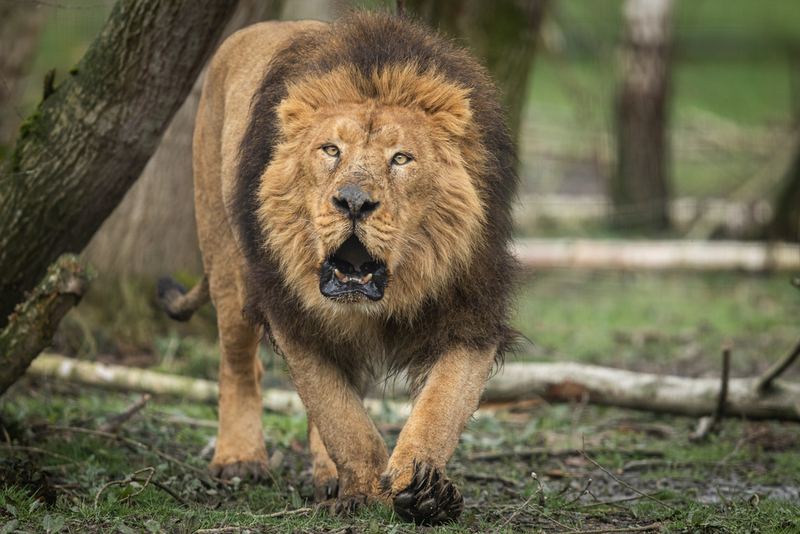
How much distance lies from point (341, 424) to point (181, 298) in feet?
6.05

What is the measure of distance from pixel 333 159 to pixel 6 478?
1.91 meters

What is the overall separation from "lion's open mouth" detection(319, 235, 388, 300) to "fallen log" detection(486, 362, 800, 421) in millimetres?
3042

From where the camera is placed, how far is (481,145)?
3561 millimetres

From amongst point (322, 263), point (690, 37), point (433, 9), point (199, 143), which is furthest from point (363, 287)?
point (690, 37)

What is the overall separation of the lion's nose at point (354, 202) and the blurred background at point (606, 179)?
1157 mm

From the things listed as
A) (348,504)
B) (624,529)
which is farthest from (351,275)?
(624,529)

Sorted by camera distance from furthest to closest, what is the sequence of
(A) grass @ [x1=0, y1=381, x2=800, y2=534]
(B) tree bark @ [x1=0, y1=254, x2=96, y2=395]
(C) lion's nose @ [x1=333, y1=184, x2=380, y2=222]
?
(B) tree bark @ [x1=0, y1=254, x2=96, y2=395] < (A) grass @ [x1=0, y1=381, x2=800, y2=534] < (C) lion's nose @ [x1=333, y1=184, x2=380, y2=222]

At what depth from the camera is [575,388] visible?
594 centimetres

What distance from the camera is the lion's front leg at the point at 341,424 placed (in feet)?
11.5

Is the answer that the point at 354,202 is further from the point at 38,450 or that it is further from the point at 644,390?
the point at 644,390

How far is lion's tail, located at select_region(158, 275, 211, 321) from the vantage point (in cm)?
496

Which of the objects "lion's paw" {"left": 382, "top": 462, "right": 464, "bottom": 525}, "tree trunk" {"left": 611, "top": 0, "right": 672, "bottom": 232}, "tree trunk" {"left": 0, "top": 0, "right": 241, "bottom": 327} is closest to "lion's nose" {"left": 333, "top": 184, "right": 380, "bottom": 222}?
"lion's paw" {"left": 382, "top": 462, "right": 464, "bottom": 525}

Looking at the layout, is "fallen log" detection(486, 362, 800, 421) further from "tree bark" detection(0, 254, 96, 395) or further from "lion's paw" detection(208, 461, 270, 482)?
"tree bark" detection(0, 254, 96, 395)

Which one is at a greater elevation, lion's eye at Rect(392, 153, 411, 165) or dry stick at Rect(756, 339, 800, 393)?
lion's eye at Rect(392, 153, 411, 165)
